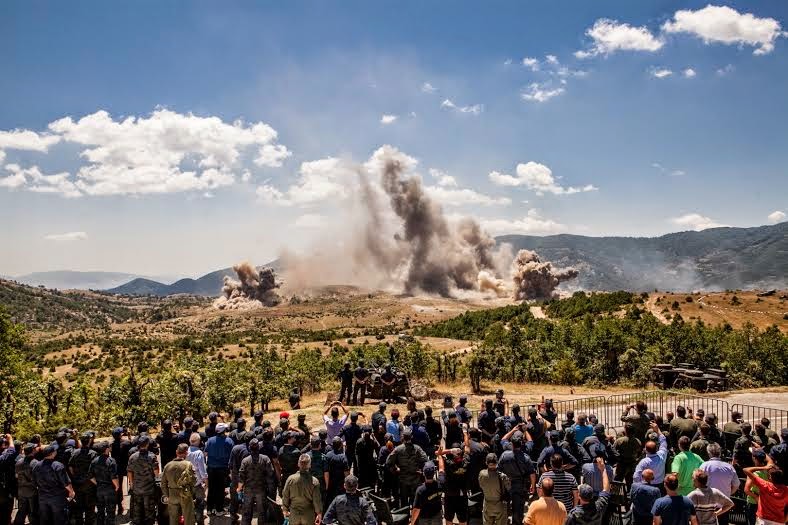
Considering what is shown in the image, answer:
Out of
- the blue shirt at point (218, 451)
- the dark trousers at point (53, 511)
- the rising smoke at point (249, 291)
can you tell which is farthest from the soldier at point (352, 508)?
the rising smoke at point (249, 291)

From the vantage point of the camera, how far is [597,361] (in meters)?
39.7

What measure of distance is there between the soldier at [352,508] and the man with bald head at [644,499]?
14.3 ft

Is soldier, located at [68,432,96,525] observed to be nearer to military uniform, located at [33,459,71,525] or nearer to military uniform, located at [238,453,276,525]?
military uniform, located at [33,459,71,525]

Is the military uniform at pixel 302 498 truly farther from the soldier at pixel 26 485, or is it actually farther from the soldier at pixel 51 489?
the soldier at pixel 26 485

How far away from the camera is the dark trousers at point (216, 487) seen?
38.6 feet

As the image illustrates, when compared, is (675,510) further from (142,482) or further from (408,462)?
(142,482)

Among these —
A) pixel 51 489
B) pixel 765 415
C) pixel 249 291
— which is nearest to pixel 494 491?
pixel 51 489

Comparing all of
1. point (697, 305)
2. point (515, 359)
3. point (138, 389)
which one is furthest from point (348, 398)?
point (697, 305)

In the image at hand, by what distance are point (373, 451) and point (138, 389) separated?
20.6 m

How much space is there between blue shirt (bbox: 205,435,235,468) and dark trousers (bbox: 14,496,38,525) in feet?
11.0

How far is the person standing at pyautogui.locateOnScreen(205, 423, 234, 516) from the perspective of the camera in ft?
38.1

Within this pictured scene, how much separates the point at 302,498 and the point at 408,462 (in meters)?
2.26

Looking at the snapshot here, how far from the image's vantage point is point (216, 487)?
11844 mm

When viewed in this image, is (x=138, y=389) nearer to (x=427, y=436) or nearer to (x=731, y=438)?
(x=427, y=436)
